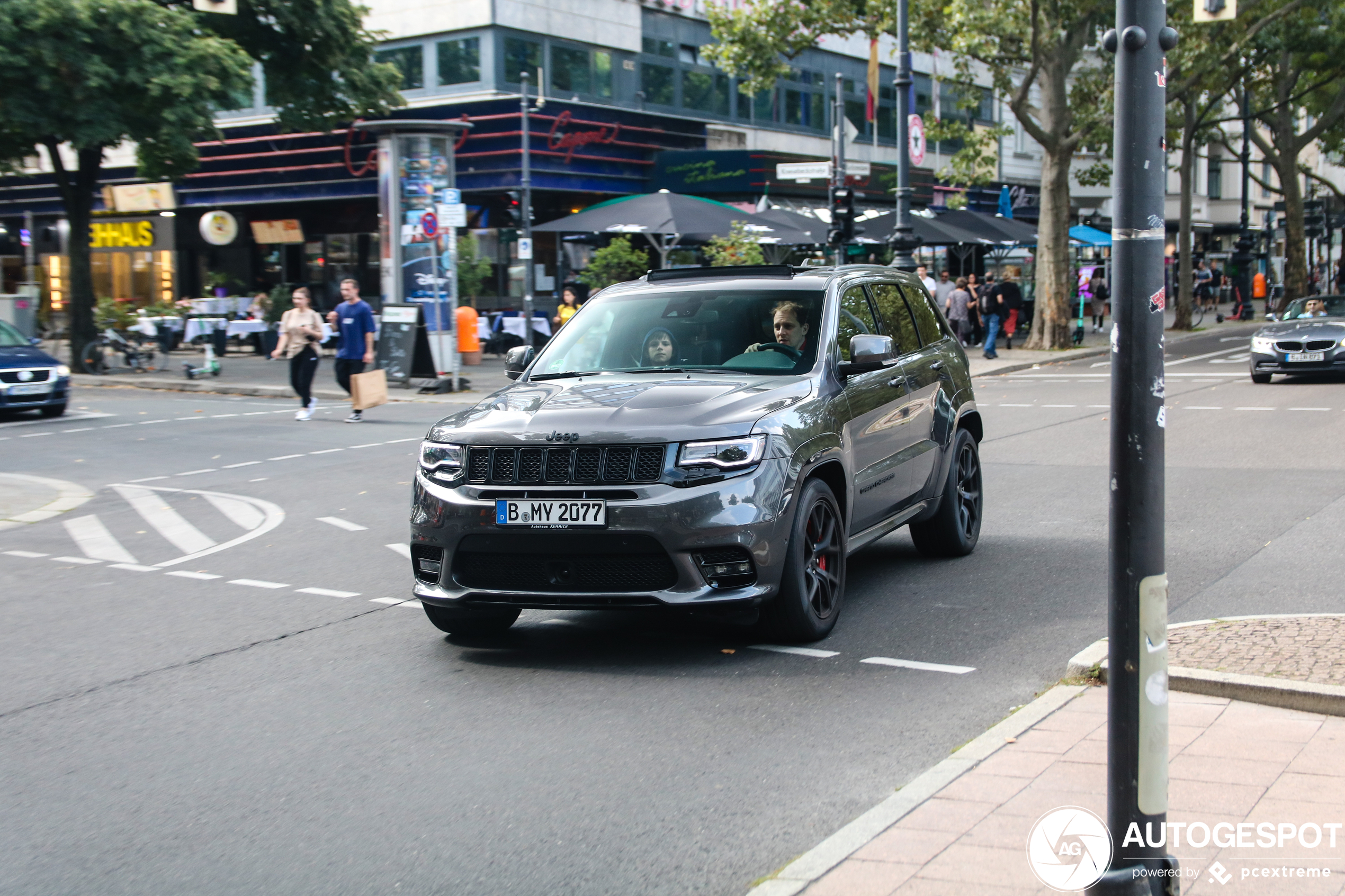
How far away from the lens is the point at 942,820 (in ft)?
13.5

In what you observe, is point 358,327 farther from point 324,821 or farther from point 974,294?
point 974,294

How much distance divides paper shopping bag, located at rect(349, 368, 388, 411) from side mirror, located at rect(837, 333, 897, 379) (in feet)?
41.2

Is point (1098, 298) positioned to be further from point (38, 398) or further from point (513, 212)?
point (38, 398)

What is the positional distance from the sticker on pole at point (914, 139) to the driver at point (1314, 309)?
747cm

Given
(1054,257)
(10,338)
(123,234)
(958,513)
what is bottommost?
(958,513)

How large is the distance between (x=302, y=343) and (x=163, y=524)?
330 inches

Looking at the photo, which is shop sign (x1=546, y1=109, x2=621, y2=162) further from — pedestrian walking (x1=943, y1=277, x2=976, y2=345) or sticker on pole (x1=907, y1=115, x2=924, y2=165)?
pedestrian walking (x1=943, y1=277, x2=976, y2=345)

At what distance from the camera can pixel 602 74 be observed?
116 ft

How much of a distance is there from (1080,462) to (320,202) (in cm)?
2858

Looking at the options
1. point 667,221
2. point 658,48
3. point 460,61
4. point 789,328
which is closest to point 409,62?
point 460,61

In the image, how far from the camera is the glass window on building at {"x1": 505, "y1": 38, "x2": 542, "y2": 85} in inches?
1296

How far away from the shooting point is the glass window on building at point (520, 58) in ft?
108

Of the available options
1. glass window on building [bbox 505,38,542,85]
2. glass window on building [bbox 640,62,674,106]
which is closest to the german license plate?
glass window on building [bbox 505,38,542,85]

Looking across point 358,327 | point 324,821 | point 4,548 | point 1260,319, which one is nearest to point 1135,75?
point 324,821
